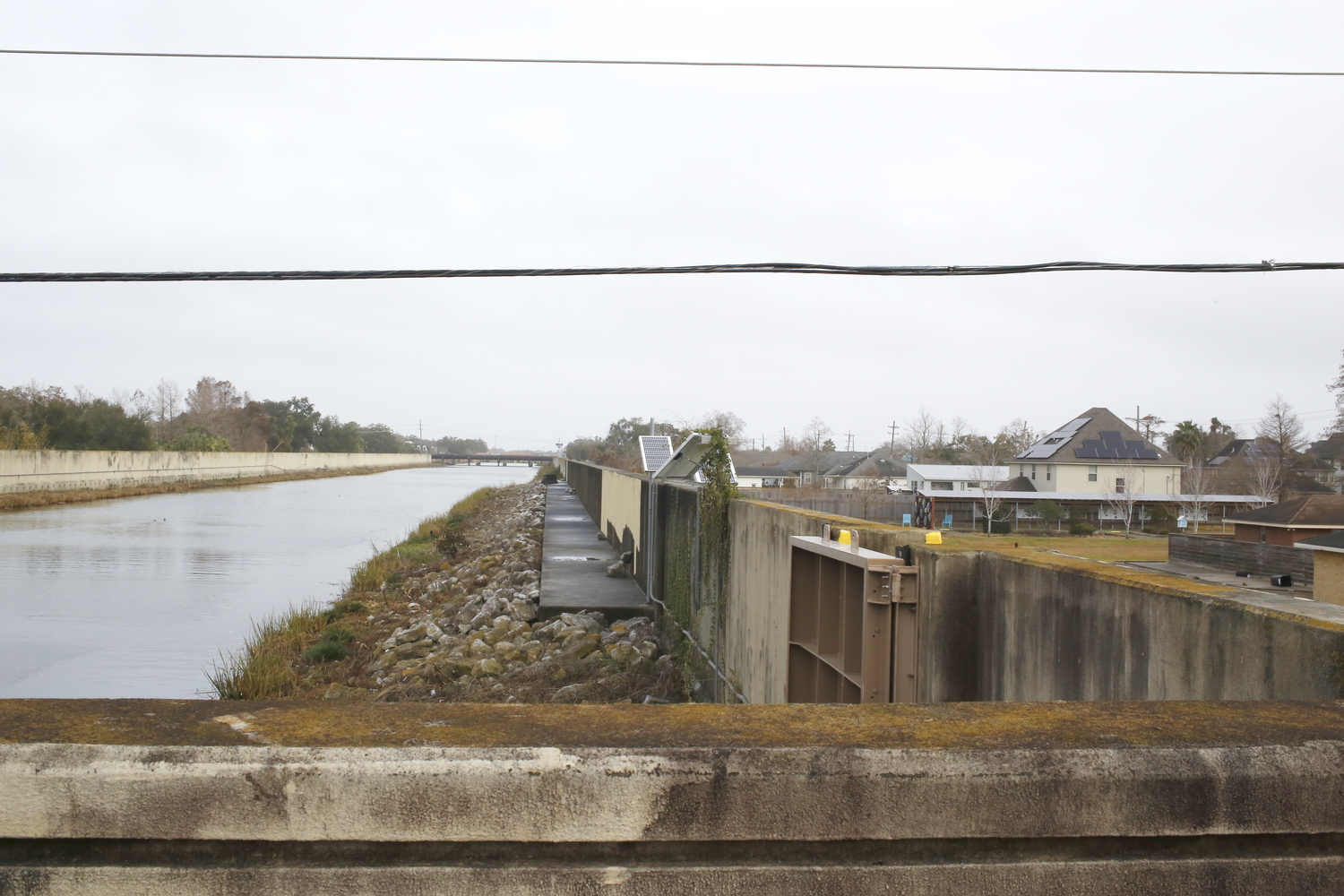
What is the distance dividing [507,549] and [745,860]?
78.5 feet

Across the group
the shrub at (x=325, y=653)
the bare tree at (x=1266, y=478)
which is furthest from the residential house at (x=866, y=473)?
the shrub at (x=325, y=653)

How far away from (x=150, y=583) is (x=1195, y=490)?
63218 millimetres

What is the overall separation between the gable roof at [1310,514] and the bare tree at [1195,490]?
20.1 metres

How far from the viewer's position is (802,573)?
6305mm

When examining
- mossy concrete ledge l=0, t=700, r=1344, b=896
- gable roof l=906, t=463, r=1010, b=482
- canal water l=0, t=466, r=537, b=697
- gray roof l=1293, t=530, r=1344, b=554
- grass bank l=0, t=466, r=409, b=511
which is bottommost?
canal water l=0, t=466, r=537, b=697

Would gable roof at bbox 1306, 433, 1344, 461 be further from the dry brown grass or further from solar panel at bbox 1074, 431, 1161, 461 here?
the dry brown grass

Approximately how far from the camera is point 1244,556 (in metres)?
29.9

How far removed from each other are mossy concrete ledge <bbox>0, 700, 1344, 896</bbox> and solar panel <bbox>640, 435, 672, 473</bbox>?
38.2ft

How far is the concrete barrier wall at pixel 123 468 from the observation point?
49.0 metres

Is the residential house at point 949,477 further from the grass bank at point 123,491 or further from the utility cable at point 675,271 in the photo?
the utility cable at point 675,271

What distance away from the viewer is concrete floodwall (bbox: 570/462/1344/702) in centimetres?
286

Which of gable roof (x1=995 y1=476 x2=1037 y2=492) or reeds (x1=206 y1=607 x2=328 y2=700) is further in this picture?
gable roof (x1=995 y1=476 x2=1037 y2=492)

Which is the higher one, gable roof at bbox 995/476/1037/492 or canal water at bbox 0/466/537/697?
gable roof at bbox 995/476/1037/492

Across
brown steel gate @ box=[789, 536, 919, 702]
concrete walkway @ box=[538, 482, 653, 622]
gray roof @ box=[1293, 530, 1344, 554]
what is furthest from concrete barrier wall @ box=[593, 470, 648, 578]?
gray roof @ box=[1293, 530, 1344, 554]
